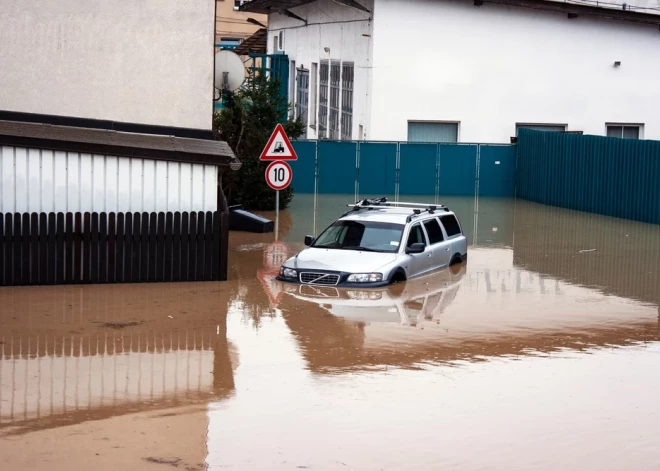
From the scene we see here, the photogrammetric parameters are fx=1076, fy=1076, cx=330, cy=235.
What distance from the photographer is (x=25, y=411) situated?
10922 millimetres

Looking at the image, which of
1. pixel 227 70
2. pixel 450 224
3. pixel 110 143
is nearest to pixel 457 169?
pixel 227 70

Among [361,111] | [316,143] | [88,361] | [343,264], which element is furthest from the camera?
[361,111]

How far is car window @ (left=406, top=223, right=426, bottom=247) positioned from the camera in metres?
19.2

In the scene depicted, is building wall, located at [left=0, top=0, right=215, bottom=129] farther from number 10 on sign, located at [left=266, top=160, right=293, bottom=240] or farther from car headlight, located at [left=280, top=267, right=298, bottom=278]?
car headlight, located at [left=280, top=267, right=298, bottom=278]

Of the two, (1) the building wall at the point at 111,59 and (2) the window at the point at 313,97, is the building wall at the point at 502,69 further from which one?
(1) the building wall at the point at 111,59

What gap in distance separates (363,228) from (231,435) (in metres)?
9.32

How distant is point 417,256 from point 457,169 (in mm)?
17254

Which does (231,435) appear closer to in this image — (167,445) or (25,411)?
(167,445)

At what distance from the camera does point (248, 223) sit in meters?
26.1

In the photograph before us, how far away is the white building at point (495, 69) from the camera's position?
Answer: 36.0 m

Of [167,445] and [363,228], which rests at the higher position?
[363,228]

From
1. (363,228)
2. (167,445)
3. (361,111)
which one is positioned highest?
(361,111)

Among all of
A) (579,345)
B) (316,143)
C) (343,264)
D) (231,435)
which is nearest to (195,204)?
(343,264)

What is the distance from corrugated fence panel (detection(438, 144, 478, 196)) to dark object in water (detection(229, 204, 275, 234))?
10953 mm
